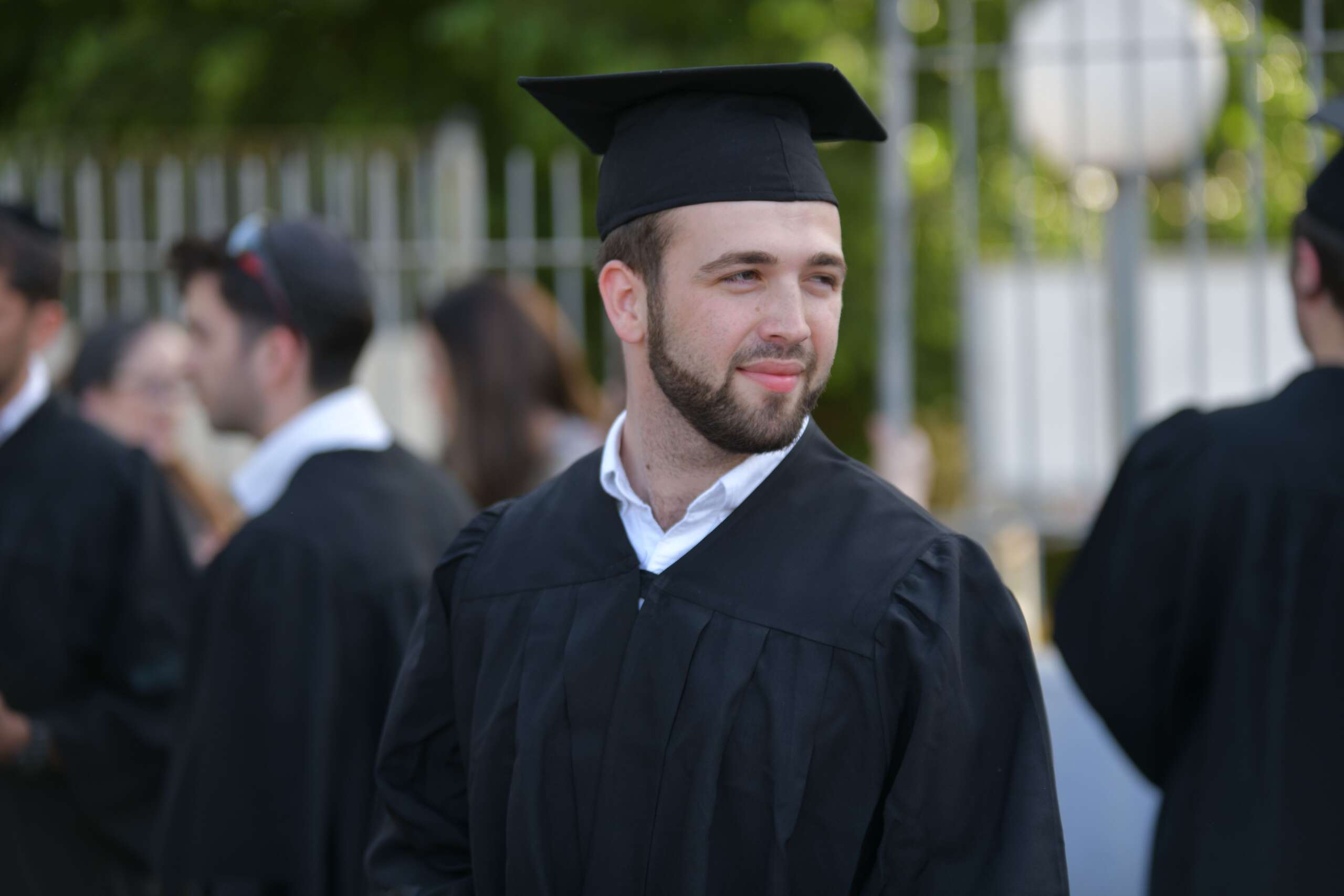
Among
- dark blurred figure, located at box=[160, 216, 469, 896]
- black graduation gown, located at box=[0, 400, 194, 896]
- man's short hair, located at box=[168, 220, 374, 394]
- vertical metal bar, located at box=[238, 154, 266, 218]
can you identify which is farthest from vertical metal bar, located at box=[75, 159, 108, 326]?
dark blurred figure, located at box=[160, 216, 469, 896]

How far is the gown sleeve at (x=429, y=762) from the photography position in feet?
7.14

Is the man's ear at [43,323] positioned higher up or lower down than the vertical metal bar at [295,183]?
lower down

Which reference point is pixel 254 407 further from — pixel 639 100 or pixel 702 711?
pixel 702 711

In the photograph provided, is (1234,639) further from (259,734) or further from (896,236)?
(896,236)

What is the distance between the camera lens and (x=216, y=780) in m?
2.71

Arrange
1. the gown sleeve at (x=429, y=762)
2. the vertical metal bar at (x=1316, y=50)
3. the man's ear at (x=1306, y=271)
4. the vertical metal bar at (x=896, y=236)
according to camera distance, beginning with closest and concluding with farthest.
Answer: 1. the gown sleeve at (x=429, y=762)
2. the man's ear at (x=1306, y=271)
3. the vertical metal bar at (x=1316, y=50)
4. the vertical metal bar at (x=896, y=236)

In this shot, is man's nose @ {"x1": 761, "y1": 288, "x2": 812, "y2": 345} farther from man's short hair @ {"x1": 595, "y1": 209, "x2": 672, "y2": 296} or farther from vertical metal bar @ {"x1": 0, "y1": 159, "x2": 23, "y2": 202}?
vertical metal bar @ {"x1": 0, "y1": 159, "x2": 23, "y2": 202}

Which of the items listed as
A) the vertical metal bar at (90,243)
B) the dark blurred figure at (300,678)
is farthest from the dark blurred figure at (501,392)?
the vertical metal bar at (90,243)

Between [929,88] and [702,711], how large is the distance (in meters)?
9.70

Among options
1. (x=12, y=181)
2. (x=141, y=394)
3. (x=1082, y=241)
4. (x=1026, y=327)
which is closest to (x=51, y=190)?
(x=12, y=181)

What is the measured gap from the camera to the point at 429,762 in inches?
86.7

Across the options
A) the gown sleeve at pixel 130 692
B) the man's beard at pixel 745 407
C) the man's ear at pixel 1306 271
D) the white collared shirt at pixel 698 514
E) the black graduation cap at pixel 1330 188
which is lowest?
the gown sleeve at pixel 130 692

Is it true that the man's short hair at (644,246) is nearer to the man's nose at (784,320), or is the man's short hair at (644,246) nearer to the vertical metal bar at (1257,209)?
the man's nose at (784,320)

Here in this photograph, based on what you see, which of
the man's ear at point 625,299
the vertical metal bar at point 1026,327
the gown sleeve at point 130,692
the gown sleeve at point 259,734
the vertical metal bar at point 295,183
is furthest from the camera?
the vertical metal bar at point 295,183
